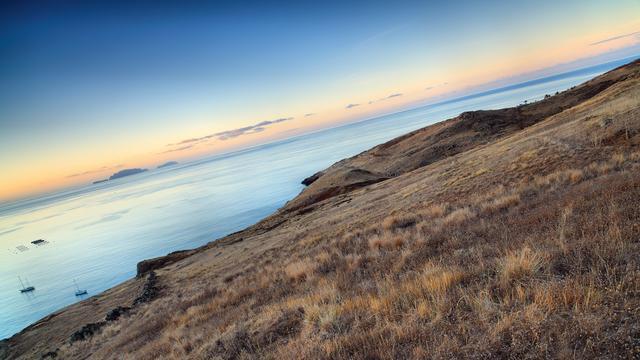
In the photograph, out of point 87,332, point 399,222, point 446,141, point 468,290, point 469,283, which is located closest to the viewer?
point 468,290

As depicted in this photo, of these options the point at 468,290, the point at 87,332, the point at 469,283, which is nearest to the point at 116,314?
the point at 87,332

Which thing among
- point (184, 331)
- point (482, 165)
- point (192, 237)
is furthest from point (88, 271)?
point (482, 165)

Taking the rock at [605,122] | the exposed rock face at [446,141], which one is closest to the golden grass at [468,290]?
the rock at [605,122]

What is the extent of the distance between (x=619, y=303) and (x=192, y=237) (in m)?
52.2

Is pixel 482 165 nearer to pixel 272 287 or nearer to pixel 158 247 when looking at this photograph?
pixel 272 287

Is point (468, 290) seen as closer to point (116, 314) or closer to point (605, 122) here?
point (605, 122)

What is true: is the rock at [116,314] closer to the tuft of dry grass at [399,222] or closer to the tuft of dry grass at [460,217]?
the tuft of dry grass at [399,222]

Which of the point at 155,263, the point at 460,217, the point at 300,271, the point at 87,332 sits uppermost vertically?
the point at 460,217

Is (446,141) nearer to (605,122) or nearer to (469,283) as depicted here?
(605,122)

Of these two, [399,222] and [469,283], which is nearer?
[469,283]

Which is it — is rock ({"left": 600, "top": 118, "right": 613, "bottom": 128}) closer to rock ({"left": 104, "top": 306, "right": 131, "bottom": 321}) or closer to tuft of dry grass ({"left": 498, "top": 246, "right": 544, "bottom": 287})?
tuft of dry grass ({"left": 498, "top": 246, "right": 544, "bottom": 287})

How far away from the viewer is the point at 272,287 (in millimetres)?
10250

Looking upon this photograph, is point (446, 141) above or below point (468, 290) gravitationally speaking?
above

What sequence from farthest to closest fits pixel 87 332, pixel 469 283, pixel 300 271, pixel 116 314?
pixel 116 314 < pixel 87 332 < pixel 300 271 < pixel 469 283
